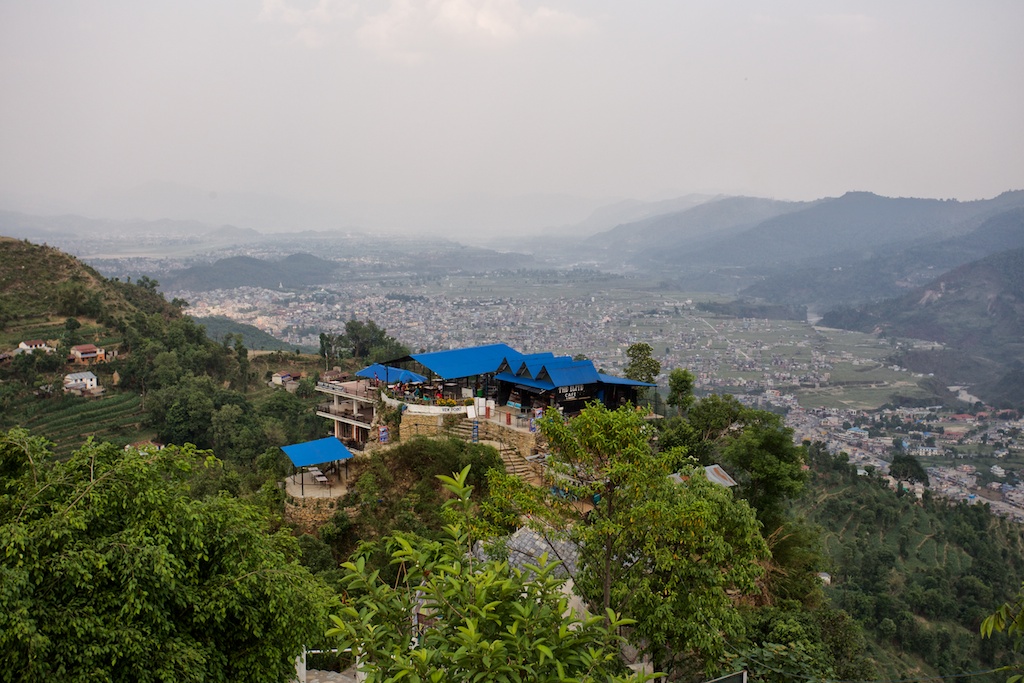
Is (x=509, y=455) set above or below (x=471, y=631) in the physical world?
below

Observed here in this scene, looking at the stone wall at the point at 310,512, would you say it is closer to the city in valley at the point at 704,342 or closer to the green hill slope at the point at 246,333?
the city in valley at the point at 704,342

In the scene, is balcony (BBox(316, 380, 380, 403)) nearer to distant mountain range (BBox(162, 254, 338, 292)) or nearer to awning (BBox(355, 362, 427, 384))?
awning (BBox(355, 362, 427, 384))

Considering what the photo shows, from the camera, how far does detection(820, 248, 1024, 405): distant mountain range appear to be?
195 ft

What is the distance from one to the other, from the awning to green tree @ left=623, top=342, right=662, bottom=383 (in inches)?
196

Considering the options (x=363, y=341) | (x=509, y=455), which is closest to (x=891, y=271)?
(x=363, y=341)

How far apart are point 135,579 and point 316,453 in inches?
329

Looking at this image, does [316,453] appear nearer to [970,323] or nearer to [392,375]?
[392,375]

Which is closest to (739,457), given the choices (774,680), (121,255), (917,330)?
(774,680)

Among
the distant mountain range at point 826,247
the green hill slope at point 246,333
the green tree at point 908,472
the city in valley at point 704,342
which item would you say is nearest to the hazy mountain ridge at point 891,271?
the distant mountain range at point 826,247

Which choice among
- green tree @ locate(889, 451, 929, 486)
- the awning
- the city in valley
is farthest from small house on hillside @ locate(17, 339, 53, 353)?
green tree @ locate(889, 451, 929, 486)

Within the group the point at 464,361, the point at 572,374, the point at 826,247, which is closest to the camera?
the point at 572,374

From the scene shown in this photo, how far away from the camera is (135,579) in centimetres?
488

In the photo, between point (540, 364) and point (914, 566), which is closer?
point (540, 364)

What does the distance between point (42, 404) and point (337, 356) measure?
11.9 meters
